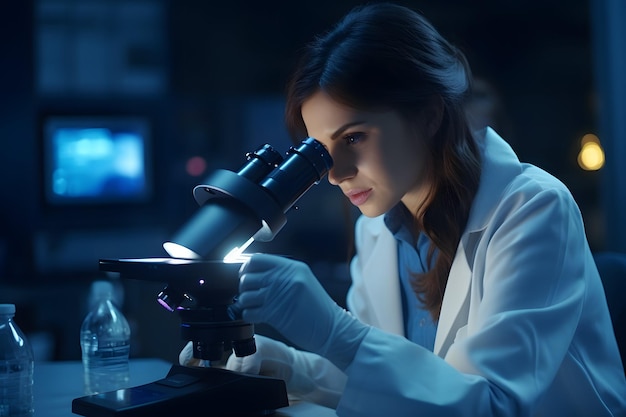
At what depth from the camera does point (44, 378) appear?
151 centimetres

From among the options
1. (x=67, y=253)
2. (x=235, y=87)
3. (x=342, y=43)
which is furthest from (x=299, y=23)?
(x=342, y=43)

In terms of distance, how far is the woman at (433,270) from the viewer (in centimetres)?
107

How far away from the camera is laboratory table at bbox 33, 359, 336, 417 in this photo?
1173mm

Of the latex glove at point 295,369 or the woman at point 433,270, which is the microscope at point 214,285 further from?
the latex glove at point 295,369

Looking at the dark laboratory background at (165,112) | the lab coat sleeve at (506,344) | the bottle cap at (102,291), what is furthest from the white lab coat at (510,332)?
the dark laboratory background at (165,112)

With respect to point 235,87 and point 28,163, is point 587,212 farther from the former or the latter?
point 28,163

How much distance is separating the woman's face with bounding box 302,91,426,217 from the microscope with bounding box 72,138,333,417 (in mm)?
188

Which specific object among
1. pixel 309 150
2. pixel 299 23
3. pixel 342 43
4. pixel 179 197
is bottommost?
pixel 179 197

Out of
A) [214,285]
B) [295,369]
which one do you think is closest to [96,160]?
[295,369]

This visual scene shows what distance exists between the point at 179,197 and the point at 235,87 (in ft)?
2.32

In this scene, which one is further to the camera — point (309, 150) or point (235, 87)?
point (235, 87)

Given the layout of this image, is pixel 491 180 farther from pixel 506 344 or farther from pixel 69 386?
pixel 69 386

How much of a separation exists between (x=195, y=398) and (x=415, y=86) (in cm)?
68

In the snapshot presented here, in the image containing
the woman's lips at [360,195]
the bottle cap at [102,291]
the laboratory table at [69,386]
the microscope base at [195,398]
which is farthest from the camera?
the bottle cap at [102,291]
